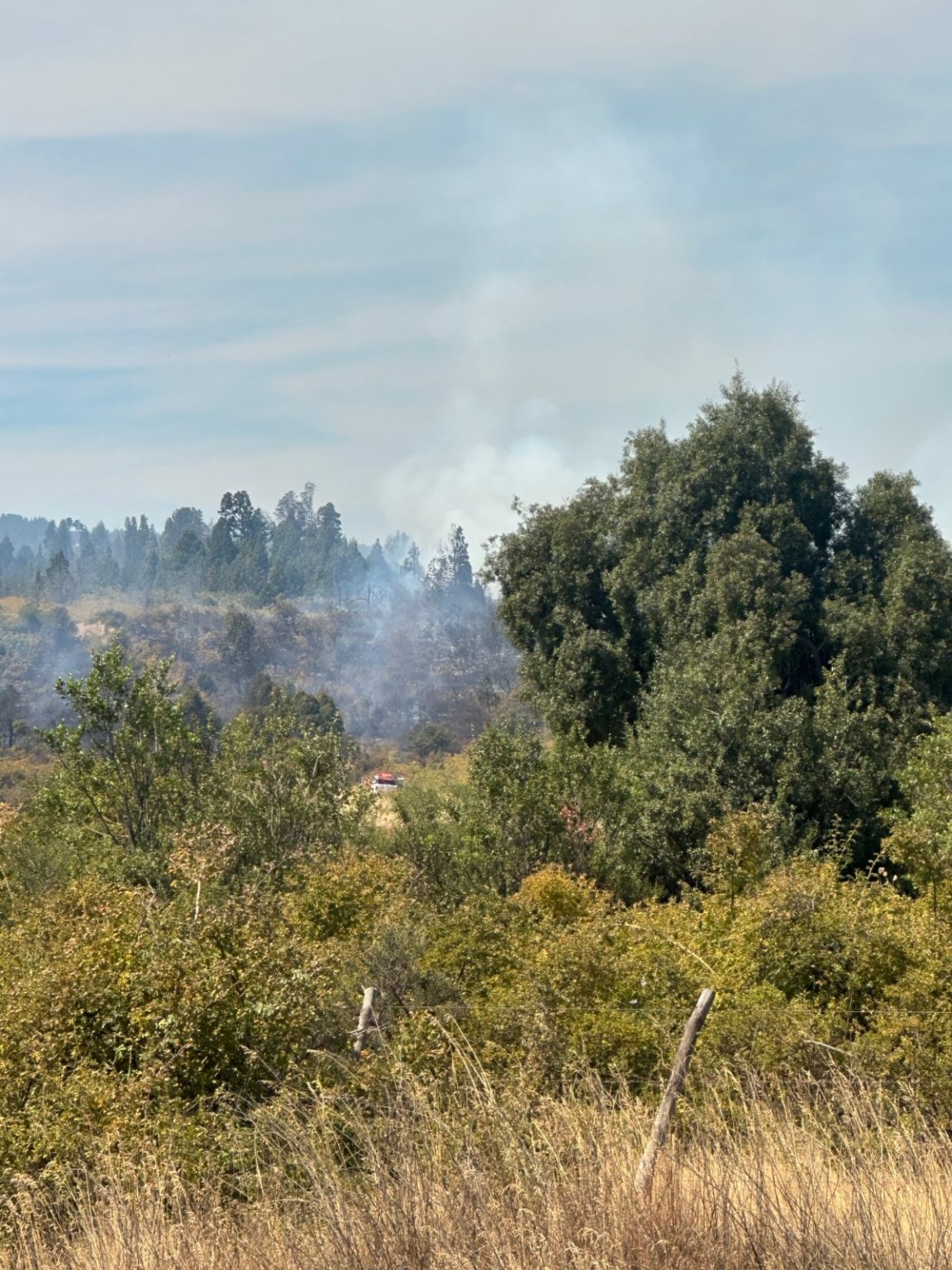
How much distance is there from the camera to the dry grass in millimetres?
5434

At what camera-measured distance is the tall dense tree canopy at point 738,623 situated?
28031 millimetres

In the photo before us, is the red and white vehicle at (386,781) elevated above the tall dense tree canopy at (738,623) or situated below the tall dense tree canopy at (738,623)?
below

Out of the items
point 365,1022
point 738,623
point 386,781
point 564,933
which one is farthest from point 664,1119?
point 386,781

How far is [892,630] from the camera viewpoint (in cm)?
3098

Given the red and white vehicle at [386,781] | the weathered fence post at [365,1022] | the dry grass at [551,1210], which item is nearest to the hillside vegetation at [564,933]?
the dry grass at [551,1210]

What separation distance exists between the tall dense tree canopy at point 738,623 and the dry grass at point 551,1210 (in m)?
20.7

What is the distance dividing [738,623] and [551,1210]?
86.5 feet

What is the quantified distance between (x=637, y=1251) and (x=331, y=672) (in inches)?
5537

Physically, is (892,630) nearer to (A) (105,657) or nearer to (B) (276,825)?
(B) (276,825)

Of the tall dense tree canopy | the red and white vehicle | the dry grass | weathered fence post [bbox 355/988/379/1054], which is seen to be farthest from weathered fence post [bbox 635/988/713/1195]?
Answer: the red and white vehicle

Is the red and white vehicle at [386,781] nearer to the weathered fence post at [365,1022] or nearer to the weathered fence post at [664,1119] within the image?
the weathered fence post at [365,1022]

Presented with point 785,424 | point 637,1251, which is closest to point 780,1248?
point 637,1251

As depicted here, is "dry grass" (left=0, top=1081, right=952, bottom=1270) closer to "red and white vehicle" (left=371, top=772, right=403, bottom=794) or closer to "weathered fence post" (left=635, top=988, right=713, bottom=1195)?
"weathered fence post" (left=635, top=988, right=713, bottom=1195)

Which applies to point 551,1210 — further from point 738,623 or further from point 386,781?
point 386,781
